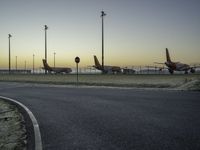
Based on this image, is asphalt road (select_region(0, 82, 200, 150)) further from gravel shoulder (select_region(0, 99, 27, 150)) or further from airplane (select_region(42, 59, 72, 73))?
airplane (select_region(42, 59, 72, 73))

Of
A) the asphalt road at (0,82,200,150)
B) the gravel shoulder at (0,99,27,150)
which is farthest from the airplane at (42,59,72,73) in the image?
the asphalt road at (0,82,200,150)

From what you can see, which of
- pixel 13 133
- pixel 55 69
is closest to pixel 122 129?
pixel 13 133

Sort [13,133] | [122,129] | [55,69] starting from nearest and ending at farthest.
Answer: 1. [122,129]
2. [13,133]
3. [55,69]

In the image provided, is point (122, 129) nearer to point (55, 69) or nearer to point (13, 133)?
point (13, 133)

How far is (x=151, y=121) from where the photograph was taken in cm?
780

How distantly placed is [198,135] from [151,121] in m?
1.91

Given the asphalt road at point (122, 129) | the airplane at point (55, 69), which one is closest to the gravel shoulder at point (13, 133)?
the asphalt road at point (122, 129)

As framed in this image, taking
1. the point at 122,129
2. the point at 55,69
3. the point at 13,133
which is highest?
the point at 55,69

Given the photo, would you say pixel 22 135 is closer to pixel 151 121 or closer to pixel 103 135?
pixel 103 135

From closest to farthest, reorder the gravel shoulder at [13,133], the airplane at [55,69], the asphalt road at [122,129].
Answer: the asphalt road at [122,129] < the gravel shoulder at [13,133] < the airplane at [55,69]

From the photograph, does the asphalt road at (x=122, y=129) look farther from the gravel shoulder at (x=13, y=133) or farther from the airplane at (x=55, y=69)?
the airplane at (x=55, y=69)

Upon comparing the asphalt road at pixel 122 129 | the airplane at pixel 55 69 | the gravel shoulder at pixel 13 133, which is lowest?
the gravel shoulder at pixel 13 133

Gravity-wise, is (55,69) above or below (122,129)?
above

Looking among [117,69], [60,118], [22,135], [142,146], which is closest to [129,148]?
[142,146]
